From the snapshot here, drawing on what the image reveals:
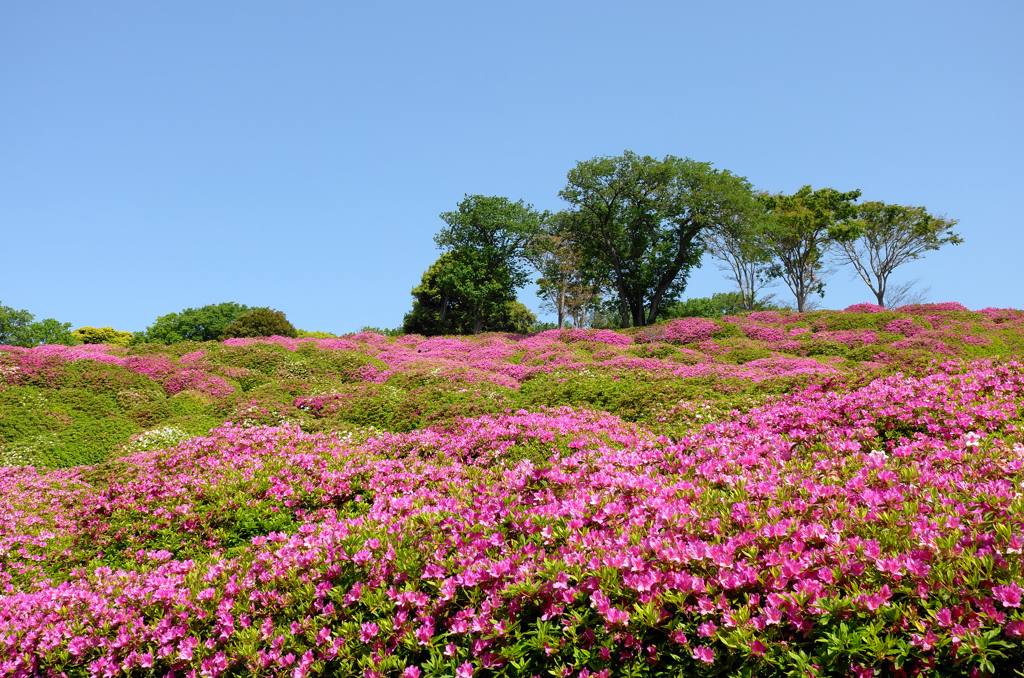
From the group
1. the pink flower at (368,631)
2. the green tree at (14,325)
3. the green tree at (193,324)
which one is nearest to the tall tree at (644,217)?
the green tree at (193,324)

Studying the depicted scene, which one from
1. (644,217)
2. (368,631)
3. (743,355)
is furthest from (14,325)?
(368,631)

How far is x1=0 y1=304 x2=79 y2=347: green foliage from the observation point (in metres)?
59.7

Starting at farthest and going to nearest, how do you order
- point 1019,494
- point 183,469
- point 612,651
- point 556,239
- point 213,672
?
point 556,239 → point 183,469 → point 213,672 → point 1019,494 → point 612,651

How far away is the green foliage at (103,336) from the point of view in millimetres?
52906

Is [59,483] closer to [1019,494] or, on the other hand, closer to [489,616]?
[489,616]

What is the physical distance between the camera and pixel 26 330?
60.7 metres

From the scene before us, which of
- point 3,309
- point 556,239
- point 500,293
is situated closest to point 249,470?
point 500,293

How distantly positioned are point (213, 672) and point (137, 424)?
36.3ft

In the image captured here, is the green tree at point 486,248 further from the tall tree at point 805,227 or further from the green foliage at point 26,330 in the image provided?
the green foliage at point 26,330

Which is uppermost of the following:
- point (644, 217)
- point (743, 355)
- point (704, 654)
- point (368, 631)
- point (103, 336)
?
point (644, 217)

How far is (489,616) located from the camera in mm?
3594

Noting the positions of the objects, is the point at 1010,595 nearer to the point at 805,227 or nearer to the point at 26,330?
the point at 805,227

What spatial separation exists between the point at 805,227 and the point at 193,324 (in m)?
59.6

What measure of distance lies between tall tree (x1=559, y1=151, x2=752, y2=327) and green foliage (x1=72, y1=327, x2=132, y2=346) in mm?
43284
